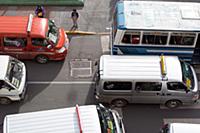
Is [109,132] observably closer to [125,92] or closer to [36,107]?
[125,92]

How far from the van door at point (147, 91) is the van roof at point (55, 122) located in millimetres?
3414

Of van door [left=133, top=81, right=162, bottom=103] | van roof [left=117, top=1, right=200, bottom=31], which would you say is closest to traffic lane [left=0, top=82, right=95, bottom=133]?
van door [left=133, top=81, right=162, bottom=103]

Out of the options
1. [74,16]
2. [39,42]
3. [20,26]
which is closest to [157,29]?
[74,16]

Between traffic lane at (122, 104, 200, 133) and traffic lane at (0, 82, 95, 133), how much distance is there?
1762mm

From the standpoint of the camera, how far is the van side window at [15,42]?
16.8 meters

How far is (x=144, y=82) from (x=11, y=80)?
5.50 metres

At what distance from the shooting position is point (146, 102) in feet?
50.1

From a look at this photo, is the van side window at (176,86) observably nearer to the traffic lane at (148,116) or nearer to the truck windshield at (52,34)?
the traffic lane at (148,116)

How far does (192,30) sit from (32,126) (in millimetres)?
8532

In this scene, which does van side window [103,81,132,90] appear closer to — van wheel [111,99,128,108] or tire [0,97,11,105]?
van wheel [111,99,128,108]

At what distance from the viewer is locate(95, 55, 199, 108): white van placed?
574 inches

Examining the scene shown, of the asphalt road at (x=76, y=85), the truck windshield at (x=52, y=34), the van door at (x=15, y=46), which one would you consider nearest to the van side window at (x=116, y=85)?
the asphalt road at (x=76, y=85)

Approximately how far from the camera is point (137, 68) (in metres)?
14.9

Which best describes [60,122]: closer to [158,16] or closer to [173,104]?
[173,104]
